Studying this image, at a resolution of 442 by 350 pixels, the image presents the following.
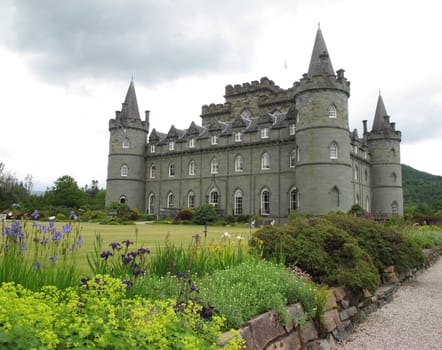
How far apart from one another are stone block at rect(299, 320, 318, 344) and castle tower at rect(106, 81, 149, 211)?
37326 millimetres

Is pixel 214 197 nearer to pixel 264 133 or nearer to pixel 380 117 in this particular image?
pixel 264 133

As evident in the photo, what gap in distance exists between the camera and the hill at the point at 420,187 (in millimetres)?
61781

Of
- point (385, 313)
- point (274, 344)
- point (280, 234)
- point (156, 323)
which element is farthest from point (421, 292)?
point (156, 323)

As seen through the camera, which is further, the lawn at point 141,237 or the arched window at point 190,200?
the arched window at point 190,200

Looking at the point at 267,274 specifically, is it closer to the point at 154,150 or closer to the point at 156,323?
the point at 156,323

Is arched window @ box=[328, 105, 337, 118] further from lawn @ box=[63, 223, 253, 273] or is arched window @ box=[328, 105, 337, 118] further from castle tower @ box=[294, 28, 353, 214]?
lawn @ box=[63, 223, 253, 273]

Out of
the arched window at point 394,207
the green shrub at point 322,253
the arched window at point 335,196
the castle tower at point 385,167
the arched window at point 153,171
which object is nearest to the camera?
the green shrub at point 322,253

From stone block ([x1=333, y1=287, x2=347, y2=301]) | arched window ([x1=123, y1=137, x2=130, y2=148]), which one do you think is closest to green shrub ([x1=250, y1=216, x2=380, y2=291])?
stone block ([x1=333, y1=287, x2=347, y2=301])

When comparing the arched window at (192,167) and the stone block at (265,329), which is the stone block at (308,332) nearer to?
the stone block at (265,329)

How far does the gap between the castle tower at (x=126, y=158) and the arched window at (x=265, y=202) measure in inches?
606

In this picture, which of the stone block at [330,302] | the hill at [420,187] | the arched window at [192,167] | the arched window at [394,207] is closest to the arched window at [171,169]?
the arched window at [192,167]

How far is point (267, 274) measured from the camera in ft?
18.9

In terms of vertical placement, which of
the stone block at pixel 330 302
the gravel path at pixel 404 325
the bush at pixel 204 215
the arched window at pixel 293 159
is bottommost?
the gravel path at pixel 404 325

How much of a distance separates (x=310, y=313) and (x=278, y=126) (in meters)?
29.4
